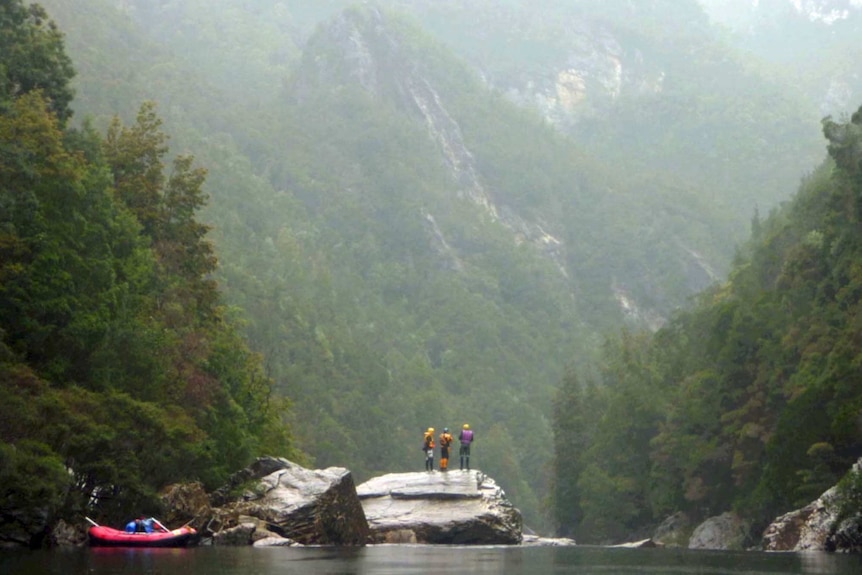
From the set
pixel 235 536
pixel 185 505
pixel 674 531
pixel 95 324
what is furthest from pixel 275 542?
pixel 674 531

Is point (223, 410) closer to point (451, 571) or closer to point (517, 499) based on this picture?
point (451, 571)

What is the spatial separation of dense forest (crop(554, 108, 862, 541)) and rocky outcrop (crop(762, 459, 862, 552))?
6.50m

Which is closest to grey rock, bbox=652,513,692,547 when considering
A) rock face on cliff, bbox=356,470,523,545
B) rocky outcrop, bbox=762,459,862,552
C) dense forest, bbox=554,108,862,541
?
dense forest, bbox=554,108,862,541

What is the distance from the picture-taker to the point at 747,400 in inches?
3578

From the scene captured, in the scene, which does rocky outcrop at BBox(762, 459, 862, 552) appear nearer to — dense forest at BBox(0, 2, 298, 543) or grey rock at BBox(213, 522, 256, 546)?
grey rock at BBox(213, 522, 256, 546)

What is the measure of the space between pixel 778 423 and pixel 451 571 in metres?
46.2

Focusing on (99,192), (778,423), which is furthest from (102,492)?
(778,423)

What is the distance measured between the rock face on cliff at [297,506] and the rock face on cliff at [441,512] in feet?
6.92

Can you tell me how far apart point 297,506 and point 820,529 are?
20.9 m

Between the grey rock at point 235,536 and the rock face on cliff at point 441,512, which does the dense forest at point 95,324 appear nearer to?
the grey rock at point 235,536

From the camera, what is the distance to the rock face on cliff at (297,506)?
52.7 metres

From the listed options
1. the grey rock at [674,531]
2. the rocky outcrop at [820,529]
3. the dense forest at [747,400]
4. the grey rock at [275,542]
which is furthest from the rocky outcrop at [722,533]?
the grey rock at [275,542]

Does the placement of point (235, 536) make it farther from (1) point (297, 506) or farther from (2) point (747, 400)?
(2) point (747, 400)

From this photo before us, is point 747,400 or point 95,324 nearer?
point 95,324
